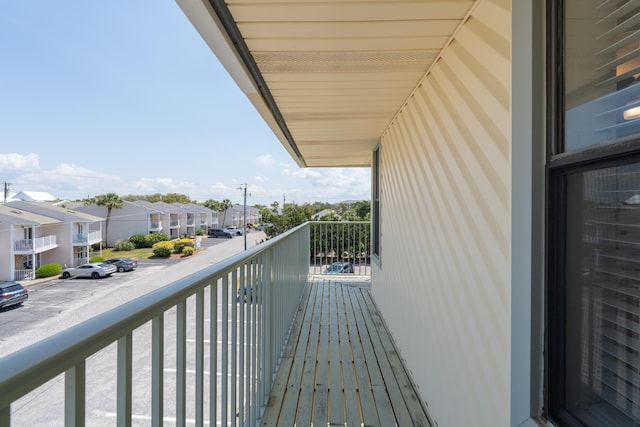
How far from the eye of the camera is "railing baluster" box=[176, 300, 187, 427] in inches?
36.6

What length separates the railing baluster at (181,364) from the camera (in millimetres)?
929

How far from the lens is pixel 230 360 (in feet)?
6.12

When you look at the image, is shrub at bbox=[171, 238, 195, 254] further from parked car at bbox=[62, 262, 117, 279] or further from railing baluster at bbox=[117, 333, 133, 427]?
railing baluster at bbox=[117, 333, 133, 427]

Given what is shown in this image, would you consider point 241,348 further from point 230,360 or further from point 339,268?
point 339,268

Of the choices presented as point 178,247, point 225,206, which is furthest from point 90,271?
point 225,206

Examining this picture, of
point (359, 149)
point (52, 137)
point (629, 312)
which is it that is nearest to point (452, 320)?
point (629, 312)

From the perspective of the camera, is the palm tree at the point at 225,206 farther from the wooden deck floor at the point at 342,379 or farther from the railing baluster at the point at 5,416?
the railing baluster at the point at 5,416

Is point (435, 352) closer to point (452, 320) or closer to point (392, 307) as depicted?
point (452, 320)

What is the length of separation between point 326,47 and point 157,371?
1691 millimetres

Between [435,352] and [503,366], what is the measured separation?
793 millimetres

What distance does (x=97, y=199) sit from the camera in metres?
12.3

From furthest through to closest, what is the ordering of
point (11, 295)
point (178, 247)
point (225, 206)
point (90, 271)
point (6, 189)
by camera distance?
point (225, 206)
point (178, 247)
point (90, 271)
point (6, 189)
point (11, 295)

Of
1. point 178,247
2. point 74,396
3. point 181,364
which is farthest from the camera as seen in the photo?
point 178,247

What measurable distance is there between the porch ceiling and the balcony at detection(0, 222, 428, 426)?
3.49ft
